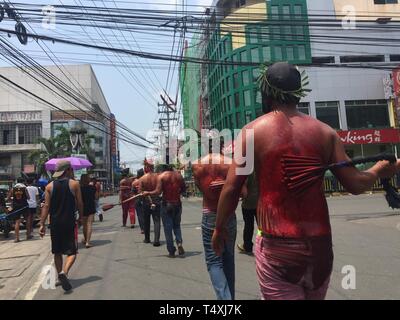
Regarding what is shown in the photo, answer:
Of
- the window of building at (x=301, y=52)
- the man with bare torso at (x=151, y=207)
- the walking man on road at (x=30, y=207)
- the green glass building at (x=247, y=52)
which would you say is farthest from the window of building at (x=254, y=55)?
the man with bare torso at (x=151, y=207)

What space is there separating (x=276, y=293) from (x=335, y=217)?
12.3 m

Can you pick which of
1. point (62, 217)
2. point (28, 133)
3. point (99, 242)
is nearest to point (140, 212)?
point (99, 242)

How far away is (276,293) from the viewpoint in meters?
2.29

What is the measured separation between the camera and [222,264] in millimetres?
4367

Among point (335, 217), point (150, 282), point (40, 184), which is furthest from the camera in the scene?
point (40, 184)

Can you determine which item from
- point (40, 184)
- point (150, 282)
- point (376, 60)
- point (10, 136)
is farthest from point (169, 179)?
point (10, 136)

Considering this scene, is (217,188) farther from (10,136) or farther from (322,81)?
(10,136)

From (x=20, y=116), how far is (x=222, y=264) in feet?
235

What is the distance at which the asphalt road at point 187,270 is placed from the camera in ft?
18.1

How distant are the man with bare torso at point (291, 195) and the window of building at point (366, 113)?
1602 inches

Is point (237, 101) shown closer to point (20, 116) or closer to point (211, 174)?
point (20, 116)

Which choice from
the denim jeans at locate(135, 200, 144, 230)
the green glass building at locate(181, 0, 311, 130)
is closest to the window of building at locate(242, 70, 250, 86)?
the green glass building at locate(181, 0, 311, 130)

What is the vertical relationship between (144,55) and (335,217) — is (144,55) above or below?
above

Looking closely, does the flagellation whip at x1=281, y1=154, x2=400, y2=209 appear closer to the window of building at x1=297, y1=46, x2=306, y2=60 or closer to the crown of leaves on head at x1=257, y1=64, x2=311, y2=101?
the crown of leaves on head at x1=257, y1=64, x2=311, y2=101
